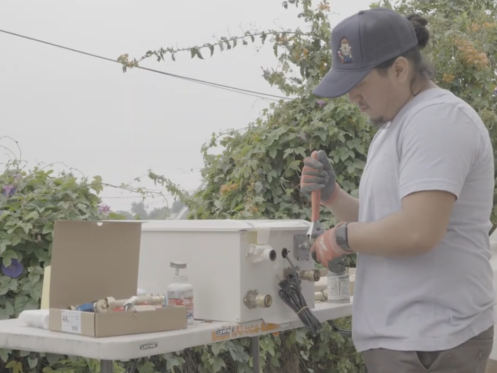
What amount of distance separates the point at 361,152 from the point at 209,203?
29.4 inches

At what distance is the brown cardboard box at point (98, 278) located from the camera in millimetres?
1718

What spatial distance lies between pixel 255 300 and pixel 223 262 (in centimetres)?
13

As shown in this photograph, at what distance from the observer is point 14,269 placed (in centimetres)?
247

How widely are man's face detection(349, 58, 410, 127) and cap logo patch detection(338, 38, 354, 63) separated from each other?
0.06m

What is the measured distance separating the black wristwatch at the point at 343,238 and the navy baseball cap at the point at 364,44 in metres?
0.31

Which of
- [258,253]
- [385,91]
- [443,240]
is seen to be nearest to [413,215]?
[443,240]

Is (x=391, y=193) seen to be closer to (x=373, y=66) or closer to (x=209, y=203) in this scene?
(x=373, y=66)

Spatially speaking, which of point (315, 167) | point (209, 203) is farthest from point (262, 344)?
point (315, 167)

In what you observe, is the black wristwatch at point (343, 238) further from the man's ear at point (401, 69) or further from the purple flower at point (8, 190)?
the purple flower at point (8, 190)

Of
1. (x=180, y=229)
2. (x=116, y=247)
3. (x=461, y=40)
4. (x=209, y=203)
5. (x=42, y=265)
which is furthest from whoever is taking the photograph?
(x=461, y=40)

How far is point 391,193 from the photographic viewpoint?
1.69 metres

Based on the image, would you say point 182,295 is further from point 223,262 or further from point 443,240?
point 443,240

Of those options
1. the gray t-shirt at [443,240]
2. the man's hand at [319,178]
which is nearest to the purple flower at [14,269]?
the man's hand at [319,178]

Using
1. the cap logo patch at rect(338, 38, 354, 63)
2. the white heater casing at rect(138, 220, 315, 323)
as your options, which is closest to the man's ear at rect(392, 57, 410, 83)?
the cap logo patch at rect(338, 38, 354, 63)
